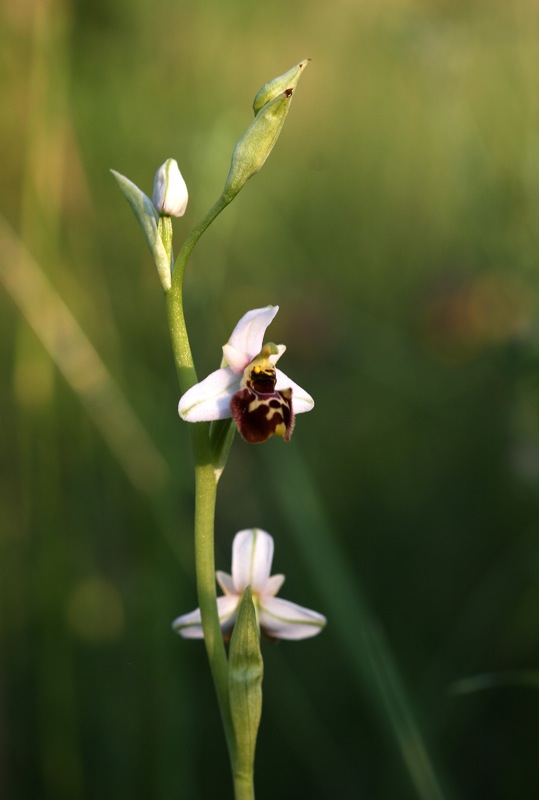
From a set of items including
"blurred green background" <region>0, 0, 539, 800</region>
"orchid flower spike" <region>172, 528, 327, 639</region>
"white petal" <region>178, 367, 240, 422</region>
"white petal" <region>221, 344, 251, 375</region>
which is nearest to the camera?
"white petal" <region>178, 367, 240, 422</region>

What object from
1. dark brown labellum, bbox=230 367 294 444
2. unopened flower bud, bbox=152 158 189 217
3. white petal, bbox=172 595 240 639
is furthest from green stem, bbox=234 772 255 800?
unopened flower bud, bbox=152 158 189 217

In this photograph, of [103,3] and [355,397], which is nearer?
[103,3]

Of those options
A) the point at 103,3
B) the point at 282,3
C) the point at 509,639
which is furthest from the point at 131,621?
the point at 282,3

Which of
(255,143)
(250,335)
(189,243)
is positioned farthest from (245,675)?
(255,143)

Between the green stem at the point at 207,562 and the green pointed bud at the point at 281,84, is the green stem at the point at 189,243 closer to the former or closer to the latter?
the green stem at the point at 207,562


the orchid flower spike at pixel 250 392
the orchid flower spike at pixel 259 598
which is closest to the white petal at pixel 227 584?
the orchid flower spike at pixel 259 598

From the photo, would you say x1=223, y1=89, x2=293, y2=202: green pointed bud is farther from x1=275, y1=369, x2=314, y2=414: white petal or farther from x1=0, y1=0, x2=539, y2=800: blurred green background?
x1=0, y1=0, x2=539, y2=800: blurred green background

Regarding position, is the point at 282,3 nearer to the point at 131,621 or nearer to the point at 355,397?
the point at 355,397
